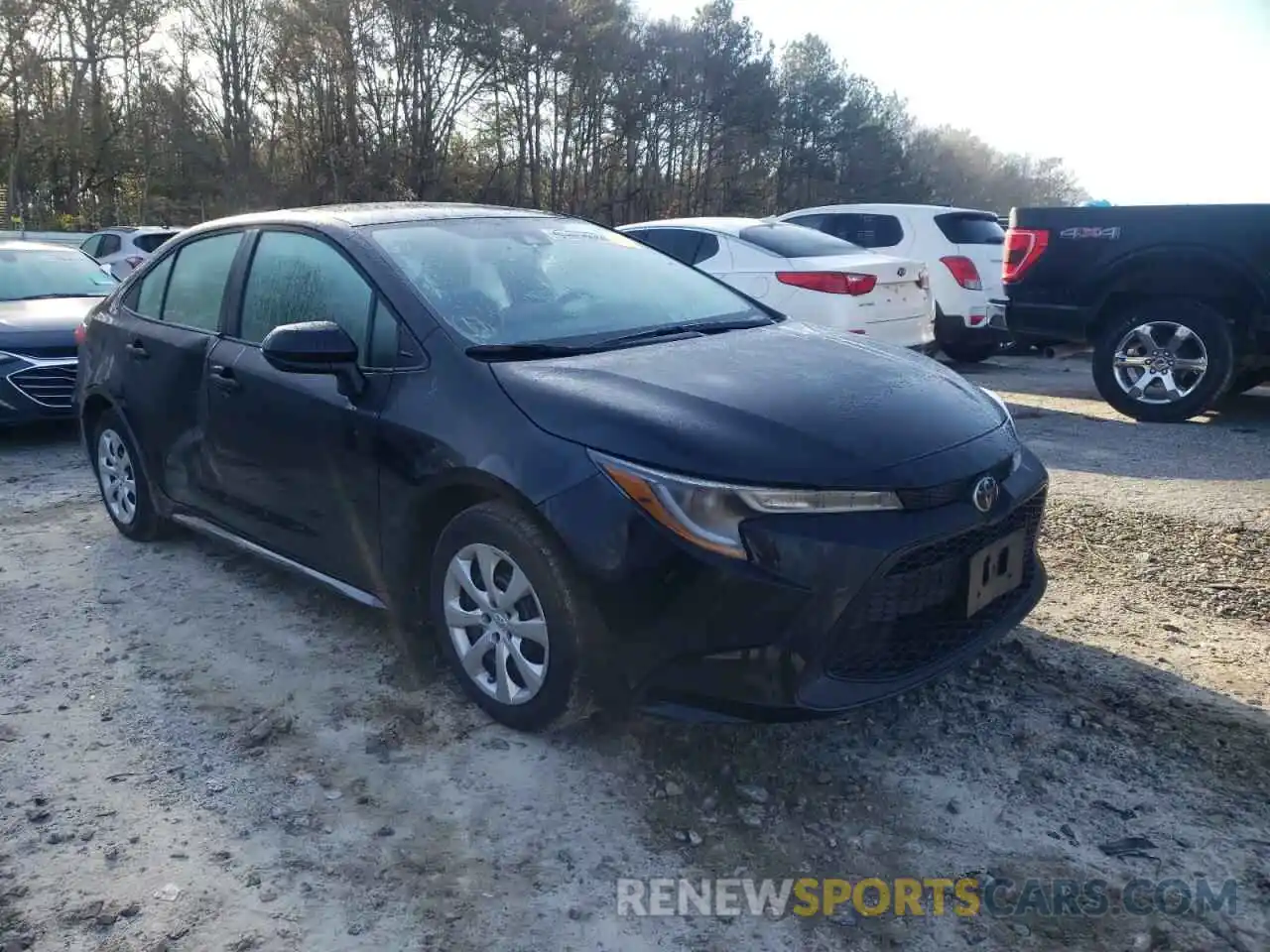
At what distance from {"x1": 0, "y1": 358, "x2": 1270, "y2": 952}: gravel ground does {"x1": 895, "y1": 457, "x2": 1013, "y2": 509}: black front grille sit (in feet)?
2.54

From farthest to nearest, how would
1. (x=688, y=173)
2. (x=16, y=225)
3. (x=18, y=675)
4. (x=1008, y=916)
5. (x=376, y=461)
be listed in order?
(x=688, y=173), (x=16, y=225), (x=18, y=675), (x=376, y=461), (x=1008, y=916)

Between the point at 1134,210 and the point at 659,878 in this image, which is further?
the point at 1134,210

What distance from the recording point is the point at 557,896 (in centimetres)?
235

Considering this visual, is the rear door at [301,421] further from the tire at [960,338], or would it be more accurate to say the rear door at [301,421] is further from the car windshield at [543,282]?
the tire at [960,338]

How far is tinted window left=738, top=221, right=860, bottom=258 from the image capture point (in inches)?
315

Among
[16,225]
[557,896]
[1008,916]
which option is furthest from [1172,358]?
[16,225]

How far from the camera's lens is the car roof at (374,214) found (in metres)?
3.76

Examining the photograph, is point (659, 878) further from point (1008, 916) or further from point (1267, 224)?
point (1267, 224)

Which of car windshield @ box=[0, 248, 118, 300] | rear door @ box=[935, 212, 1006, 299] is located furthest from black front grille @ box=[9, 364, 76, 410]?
rear door @ box=[935, 212, 1006, 299]

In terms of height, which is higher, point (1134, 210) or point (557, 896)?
point (1134, 210)

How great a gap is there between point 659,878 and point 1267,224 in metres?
6.38

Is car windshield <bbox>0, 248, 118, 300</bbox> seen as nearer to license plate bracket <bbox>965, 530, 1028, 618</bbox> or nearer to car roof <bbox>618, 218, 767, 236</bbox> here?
car roof <bbox>618, 218, 767, 236</bbox>

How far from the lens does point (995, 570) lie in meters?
2.83

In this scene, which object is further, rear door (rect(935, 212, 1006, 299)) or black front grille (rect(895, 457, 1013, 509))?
rear door (rect(935, 212, 1006, 299))
